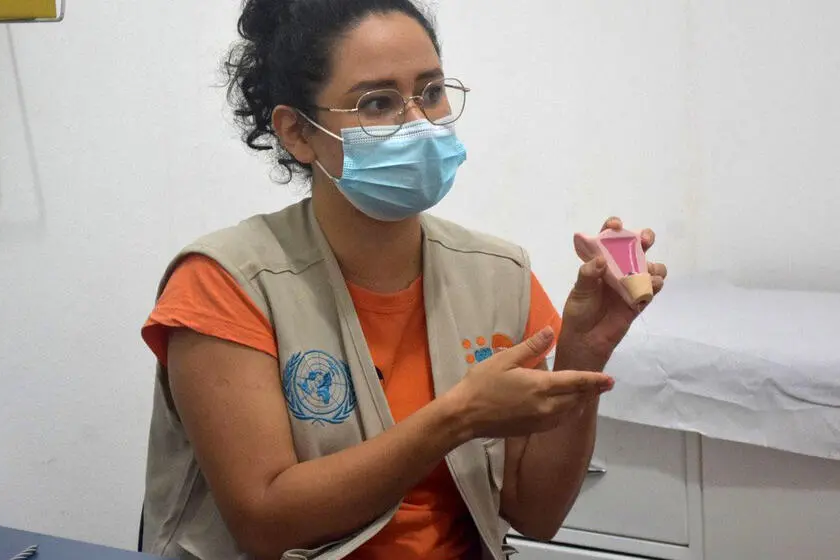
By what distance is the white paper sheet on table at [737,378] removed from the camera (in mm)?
1360

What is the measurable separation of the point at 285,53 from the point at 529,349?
0.48 meters

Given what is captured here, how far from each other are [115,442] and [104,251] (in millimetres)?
460

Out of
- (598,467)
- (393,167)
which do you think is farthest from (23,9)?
(598,467)

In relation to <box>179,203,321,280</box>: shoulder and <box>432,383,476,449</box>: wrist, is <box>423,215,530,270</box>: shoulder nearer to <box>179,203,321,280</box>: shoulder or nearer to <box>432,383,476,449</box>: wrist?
<box>179,203,321,280</box>: shoulder

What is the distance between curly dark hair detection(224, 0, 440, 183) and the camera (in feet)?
3.43

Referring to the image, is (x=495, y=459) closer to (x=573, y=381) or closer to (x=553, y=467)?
(x=553, y=467)

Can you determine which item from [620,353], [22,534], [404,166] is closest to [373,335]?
[404,166]

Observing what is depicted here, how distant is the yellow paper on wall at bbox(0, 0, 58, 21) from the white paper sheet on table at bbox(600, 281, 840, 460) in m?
1.13

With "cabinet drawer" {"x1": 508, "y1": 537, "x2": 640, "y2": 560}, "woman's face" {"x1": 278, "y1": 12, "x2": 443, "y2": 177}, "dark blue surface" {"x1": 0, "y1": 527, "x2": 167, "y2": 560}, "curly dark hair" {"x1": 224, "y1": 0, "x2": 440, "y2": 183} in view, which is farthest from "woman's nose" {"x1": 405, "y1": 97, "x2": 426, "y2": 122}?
"cabinet drawer" {"x1": 508, "y1": 537, "x2": 640, "y2": 560}

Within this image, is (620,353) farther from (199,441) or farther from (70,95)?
(70,95)

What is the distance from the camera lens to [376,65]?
102 centimetres

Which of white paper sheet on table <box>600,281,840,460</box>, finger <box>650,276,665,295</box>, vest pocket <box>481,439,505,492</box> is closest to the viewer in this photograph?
finger <box>650,276,665,295</box>

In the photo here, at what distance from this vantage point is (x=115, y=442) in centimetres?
207

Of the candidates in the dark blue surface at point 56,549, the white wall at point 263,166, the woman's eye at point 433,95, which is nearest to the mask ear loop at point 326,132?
the woman's eye at point 433,95
